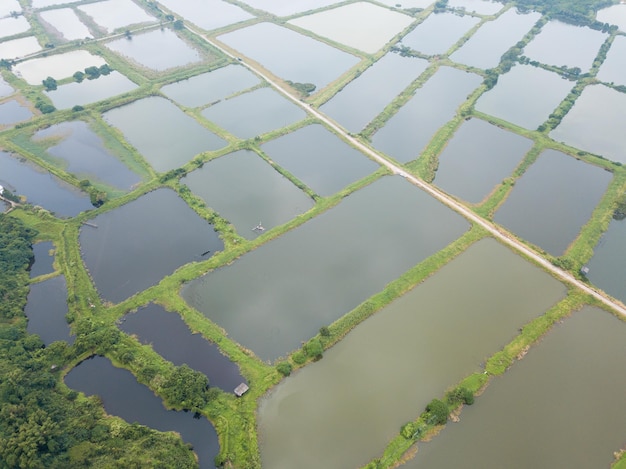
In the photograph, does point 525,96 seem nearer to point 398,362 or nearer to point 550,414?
point 550,414

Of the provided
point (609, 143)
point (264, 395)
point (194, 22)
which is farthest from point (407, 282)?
point (194, 22)

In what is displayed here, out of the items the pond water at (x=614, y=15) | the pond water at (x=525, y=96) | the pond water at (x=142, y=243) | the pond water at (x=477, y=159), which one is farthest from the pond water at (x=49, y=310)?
the pond water at (x=614, y=15)

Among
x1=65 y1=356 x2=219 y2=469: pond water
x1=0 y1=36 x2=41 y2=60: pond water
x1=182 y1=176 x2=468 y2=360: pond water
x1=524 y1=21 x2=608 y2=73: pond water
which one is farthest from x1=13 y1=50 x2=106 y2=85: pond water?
x1=524 y1=21 x2=608 y2=73: pond water

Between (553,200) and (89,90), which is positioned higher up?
(553,200)

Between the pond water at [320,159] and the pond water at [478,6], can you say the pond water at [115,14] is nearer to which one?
the pond water at [320,159]

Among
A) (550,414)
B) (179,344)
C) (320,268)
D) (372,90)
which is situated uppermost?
(372,90)

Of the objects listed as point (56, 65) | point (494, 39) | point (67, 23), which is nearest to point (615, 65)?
point (494, 39)
